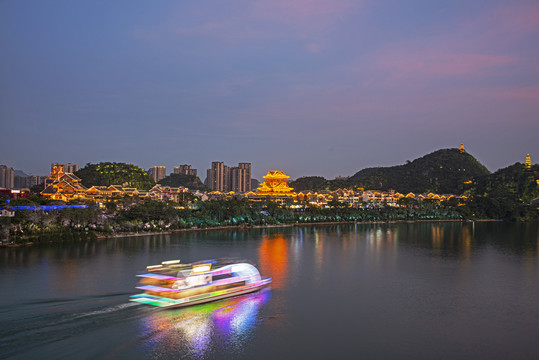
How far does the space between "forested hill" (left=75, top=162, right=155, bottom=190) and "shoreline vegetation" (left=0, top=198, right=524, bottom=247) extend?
58.2ft

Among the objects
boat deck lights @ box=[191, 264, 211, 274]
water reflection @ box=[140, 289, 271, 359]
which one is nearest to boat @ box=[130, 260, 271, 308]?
boat deck lights @ box=[191, 264, 211, 274]

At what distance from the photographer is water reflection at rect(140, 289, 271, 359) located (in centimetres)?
811

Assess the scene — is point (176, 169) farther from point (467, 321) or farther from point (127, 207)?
point (467, 321)

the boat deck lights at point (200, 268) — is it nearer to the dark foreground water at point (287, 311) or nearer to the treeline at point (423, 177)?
the dark foreground water at point (287, 311)

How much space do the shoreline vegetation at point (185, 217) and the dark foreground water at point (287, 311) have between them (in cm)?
198

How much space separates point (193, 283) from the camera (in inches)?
413

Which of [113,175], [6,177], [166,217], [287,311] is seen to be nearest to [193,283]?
[287,311]

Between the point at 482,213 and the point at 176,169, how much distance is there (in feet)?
205

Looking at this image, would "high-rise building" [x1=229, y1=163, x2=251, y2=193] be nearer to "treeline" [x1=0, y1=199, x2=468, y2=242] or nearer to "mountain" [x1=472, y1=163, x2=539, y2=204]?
"mountain" [x1=472, y1=163, x2=539, y2=204]

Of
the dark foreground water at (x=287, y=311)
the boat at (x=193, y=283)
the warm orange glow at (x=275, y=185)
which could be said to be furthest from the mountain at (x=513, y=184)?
the boat at (x=193, y=283)

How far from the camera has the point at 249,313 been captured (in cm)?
1020

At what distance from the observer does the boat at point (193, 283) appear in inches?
401

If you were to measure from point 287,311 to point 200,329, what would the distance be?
2503 millimetres

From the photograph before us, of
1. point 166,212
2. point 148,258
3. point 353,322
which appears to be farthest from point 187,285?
point 166,212
